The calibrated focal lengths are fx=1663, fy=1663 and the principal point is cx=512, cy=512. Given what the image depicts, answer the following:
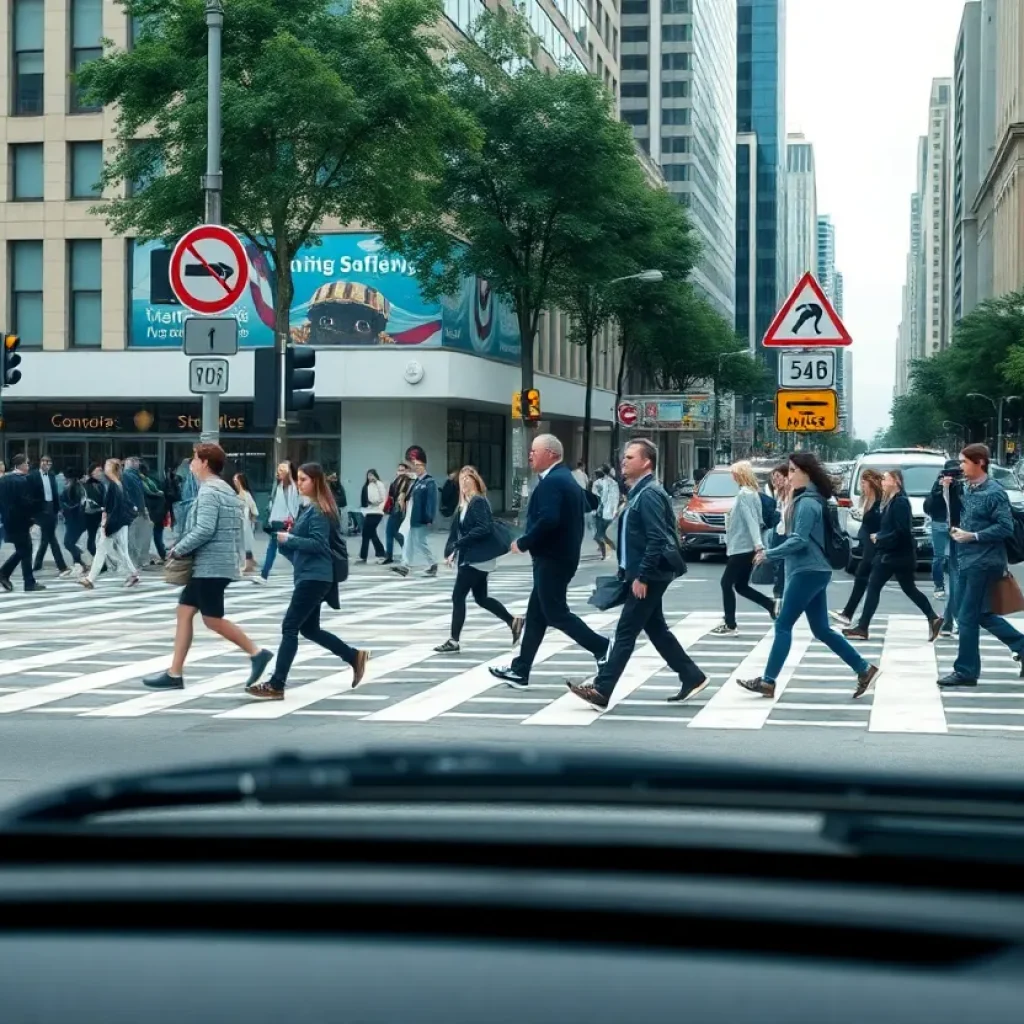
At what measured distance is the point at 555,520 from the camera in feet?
Answer: 37.9

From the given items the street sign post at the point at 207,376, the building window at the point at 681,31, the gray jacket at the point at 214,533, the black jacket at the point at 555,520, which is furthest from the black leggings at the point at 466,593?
the building window at the point at 681,31

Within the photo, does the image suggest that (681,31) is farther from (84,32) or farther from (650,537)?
(650,537)

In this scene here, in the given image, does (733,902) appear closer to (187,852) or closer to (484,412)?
(187,852)

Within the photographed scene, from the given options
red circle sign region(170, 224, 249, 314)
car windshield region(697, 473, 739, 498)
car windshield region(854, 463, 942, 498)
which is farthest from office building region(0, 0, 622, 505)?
red circle sign region(170, 224, 249, 314)

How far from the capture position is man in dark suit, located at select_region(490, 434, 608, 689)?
11.6 m

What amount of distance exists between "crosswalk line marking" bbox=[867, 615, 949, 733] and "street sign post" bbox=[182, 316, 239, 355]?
727cm

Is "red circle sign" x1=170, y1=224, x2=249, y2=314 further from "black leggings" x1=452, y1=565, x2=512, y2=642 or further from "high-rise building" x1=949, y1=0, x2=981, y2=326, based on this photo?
"high-rise building" x1=949, y1=0, x2=981, y2=326

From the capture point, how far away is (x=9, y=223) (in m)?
44.5

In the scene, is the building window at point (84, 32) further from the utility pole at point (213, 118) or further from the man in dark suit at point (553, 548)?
the man in dark suit at point (553, 548)

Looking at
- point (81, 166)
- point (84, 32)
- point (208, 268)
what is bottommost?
point (208, 268)

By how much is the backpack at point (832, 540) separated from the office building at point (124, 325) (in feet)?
106

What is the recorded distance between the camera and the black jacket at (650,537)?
10969 mm

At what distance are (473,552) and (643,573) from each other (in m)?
3.47

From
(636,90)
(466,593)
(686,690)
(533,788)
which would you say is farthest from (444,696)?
(636,90)
